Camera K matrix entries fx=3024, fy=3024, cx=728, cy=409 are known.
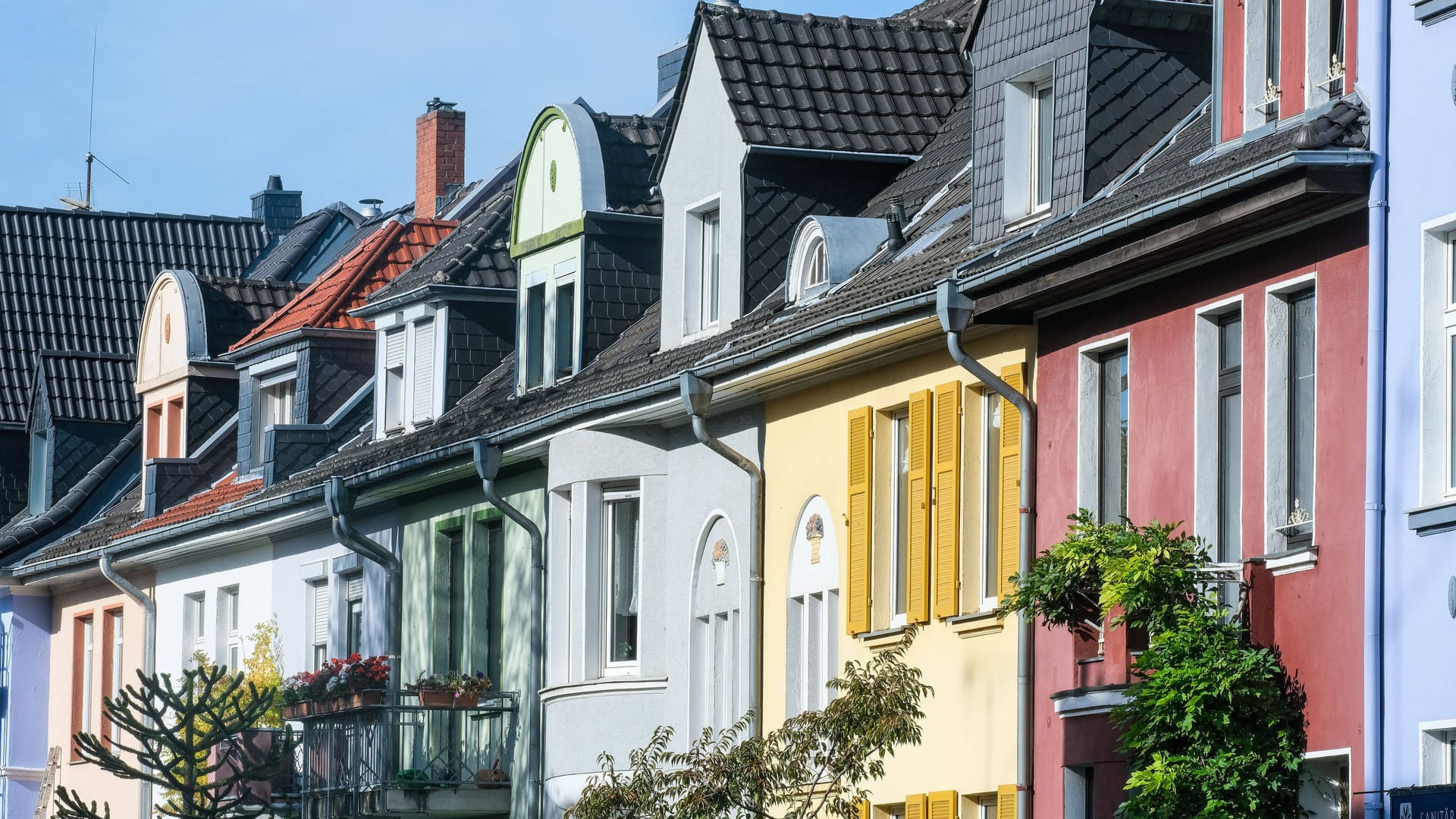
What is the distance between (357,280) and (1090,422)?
761 inches

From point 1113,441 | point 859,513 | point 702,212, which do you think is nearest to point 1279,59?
point 1113,441

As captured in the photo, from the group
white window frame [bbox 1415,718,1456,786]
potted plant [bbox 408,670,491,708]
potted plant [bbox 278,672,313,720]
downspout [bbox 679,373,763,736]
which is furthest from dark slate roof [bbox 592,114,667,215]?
white window frame [bbox 1415,718,1456,786]

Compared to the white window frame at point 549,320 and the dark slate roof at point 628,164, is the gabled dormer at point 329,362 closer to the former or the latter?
the white window frame at point 549,320

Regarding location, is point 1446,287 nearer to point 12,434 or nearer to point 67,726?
point 67,726

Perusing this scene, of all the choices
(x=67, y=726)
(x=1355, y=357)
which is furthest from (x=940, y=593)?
(x=67, y=726)

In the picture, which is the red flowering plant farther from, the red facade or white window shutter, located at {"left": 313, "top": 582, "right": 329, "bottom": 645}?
the red facade

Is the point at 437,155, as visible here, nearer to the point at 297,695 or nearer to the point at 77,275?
the point at 77,275

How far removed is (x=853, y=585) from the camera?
75.0ft

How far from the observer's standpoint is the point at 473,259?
33.6m

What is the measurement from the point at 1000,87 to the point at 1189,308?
4914mm

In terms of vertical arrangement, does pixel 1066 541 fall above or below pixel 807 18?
below

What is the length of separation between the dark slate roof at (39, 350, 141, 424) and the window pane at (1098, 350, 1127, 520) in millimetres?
27386

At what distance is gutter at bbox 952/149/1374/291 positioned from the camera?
16.0m

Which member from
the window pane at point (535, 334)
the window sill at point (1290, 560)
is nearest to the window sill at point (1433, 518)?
the window sill at point (1290, 560)
